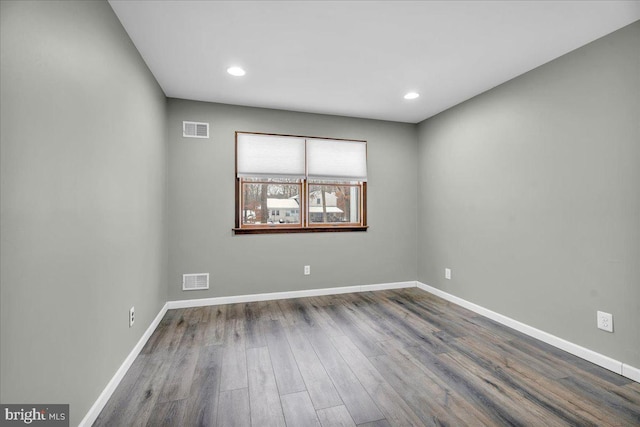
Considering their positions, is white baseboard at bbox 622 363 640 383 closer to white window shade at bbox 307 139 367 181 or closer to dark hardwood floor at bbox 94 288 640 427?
dark hardwood floor at bbox 94 288 640 427

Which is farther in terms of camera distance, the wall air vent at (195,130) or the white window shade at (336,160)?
the white window shade at (336,160)

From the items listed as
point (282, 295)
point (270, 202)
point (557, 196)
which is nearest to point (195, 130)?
point (270, 202)

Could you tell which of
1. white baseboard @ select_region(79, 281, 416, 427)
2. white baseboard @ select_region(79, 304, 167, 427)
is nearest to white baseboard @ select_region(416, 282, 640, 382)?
white baseboard @ select_region(79, 281, 416, 427)

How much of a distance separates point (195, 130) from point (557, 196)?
12.4ft

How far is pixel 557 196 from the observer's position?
256 centimetres

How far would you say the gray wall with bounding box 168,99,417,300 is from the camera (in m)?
3.53

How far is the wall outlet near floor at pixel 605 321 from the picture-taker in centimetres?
220

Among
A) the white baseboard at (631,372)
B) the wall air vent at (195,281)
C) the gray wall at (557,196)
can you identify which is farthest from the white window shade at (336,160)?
the white baseboard at (631,372)

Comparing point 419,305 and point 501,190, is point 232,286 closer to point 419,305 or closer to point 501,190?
point 419,305

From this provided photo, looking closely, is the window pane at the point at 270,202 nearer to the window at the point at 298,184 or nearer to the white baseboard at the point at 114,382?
the window at the point at 298,184

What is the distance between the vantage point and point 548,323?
264 cm

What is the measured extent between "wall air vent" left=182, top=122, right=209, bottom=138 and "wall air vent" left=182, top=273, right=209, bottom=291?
1666 millimetres

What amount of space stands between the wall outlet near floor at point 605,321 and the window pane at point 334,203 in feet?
8.76

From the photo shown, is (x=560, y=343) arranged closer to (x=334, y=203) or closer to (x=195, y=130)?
(x=334, y=203)
